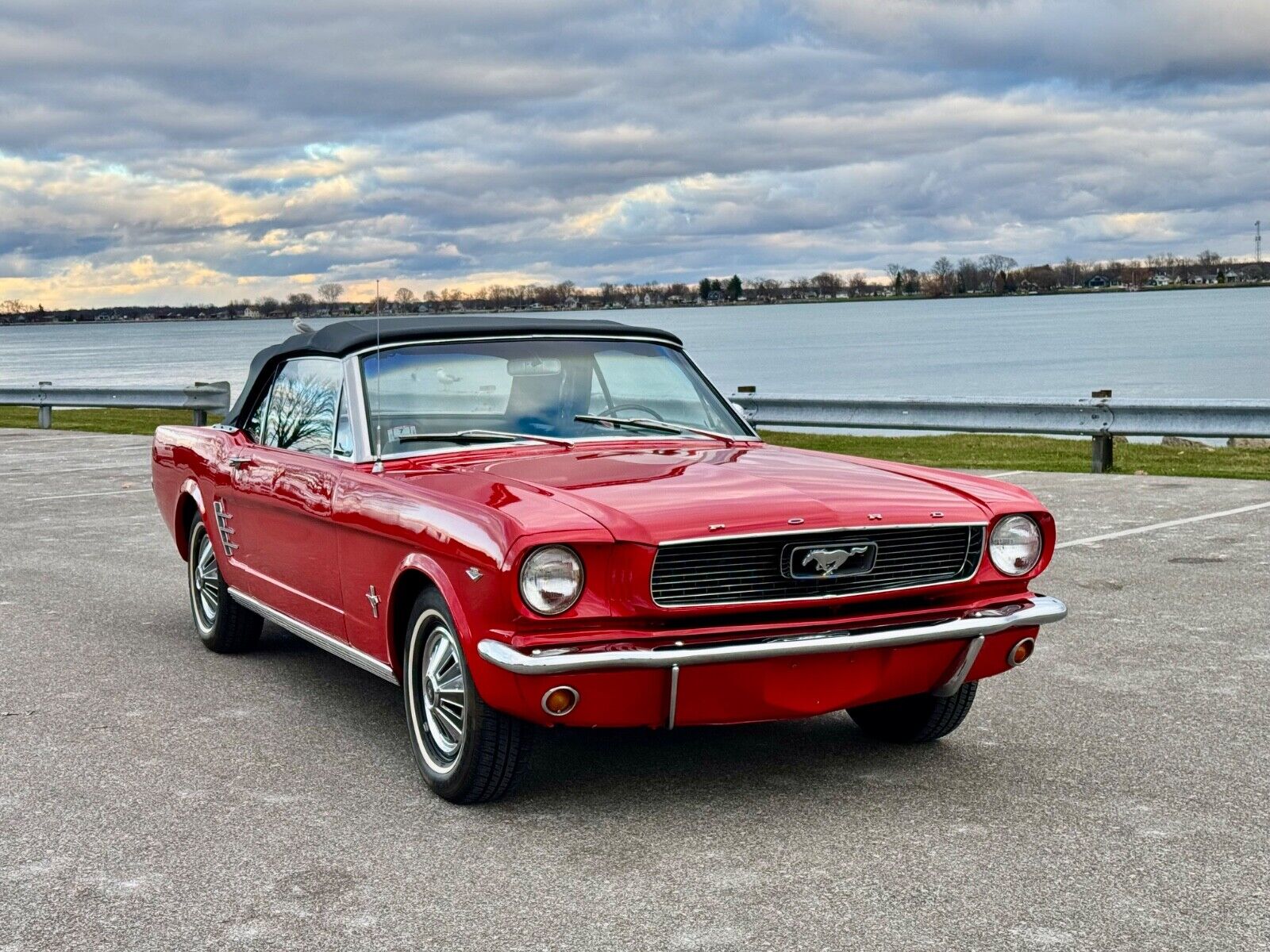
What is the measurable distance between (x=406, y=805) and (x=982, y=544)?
1.99m

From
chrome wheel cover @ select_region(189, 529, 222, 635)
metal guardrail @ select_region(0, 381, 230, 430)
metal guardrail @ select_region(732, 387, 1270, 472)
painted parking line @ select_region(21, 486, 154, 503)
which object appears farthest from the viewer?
metal guardrail @ select_region(0, 381, 230, 430)

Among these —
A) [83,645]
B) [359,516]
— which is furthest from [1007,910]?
[83,645]

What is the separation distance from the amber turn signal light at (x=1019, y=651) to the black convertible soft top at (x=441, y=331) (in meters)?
2.09

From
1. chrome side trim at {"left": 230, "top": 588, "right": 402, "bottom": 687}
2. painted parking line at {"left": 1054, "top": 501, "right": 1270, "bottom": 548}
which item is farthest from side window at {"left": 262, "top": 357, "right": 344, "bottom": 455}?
painted parking line at {"left": 1054, "top": 501, "right": 1270, "bottom": 548}

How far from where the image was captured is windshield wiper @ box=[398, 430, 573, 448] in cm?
553

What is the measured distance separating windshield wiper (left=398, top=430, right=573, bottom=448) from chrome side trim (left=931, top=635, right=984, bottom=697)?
1.64 metres

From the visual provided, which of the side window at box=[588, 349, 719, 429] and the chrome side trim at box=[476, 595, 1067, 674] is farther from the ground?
the side window at box=[588, 349, 719, 429]

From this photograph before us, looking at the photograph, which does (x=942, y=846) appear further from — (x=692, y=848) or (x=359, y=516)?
(x=359, y=516)

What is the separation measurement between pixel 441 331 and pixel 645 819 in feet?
7.18

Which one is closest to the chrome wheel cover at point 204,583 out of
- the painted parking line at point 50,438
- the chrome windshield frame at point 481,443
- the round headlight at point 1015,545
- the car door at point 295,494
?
the car door at point 295,494

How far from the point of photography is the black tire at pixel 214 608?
704cm

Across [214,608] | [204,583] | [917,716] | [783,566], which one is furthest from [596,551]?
[204,583]

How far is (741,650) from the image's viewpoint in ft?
14.0

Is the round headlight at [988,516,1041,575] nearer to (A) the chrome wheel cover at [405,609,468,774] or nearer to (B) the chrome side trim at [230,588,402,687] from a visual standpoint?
(A) the chrome wheel cover at [405,609,468,774]
